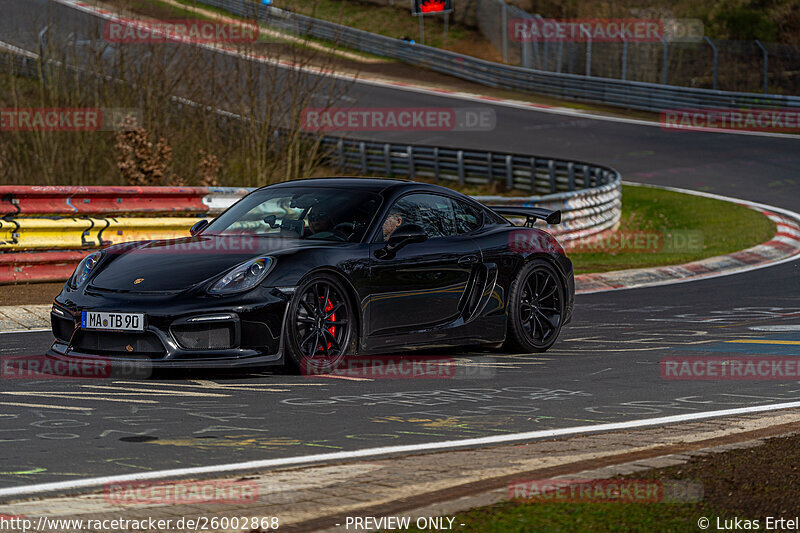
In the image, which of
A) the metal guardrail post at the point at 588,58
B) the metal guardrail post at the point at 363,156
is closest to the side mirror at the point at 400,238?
the metal guardrail post at the point at 363,156

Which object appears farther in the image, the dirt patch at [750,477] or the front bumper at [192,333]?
the front bumper at [192,333]

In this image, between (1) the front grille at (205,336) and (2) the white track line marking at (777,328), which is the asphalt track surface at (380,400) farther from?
(1) the front grille at (205,336)

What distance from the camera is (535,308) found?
1001 cm

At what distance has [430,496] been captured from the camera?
4805mm

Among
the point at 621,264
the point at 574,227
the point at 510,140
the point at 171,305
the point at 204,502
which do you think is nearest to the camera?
the point at 204,502

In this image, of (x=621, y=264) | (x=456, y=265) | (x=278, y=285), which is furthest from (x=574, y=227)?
(x=278, y=285)

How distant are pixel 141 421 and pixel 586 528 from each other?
9.83 feet

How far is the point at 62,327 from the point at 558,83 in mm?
35735

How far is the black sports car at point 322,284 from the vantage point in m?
7.82

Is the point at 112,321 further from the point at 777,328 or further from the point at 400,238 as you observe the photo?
the point at 777,328

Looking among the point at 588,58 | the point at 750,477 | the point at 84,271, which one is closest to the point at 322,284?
the point at 84,271

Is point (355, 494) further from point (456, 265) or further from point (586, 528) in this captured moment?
point (456, 265)

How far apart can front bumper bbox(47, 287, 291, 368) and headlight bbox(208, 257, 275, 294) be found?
2.8 inches

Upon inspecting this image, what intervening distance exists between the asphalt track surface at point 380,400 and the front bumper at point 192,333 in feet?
0.59
